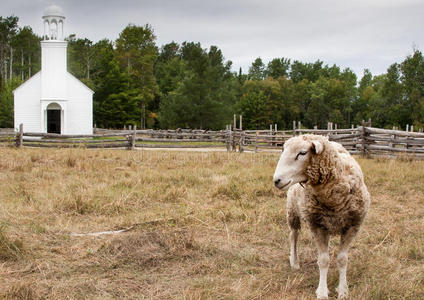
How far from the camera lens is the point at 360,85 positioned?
86062 millimetres

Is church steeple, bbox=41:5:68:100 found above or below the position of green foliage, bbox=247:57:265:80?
below

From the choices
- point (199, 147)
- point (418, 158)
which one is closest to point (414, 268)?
point (418, 158)

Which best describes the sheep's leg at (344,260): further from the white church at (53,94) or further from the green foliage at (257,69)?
the green foliage at (257,69)

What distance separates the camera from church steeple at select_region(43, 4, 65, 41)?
30.2 metres

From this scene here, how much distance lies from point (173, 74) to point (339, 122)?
2783cm

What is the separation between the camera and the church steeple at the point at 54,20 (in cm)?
3025

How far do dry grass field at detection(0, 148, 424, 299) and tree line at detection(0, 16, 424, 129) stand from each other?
1425 inches

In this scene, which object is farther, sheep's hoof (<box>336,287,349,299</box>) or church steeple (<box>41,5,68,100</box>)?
church steeple (<box>41,5,68,100</box>)

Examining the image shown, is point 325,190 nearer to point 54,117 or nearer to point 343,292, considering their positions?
point 343,292

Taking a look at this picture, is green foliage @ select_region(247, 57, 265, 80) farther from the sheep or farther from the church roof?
the sheep

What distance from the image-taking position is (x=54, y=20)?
31.1 metres

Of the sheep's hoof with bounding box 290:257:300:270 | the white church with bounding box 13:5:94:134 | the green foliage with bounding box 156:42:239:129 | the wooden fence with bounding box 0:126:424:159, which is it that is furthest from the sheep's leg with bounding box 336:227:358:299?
the green foliage with bounding box 156:42:239:129

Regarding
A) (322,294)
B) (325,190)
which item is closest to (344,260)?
(322,294)

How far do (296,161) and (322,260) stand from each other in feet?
3.44
